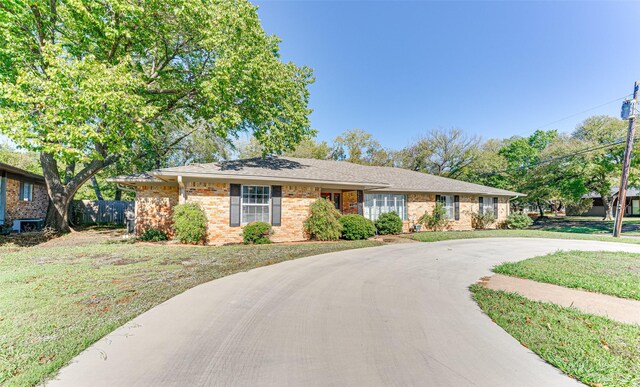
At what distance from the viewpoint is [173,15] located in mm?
10016

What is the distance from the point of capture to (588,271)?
634 cm

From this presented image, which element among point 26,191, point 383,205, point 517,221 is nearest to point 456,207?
point 517,221

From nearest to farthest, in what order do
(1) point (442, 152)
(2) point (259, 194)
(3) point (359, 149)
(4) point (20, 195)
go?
(2) point (259, 194), (4) point (20, 195), (1) point (442, 152), (3) point (359, 149)

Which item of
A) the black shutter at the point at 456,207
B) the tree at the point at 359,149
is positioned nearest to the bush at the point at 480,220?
the black shutter at the point at 456,207

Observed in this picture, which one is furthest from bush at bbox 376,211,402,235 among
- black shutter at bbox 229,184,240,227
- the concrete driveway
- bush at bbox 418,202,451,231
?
the concrete driveway

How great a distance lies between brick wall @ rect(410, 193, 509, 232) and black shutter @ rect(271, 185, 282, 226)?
808cm

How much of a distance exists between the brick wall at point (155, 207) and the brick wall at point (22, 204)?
7785mm

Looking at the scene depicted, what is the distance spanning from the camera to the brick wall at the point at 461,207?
16.2m

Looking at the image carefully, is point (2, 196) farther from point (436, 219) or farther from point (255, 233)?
point (436, 219)

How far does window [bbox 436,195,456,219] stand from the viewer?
1692 cm

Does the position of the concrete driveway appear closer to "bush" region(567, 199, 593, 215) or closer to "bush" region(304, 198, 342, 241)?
"bush" region(304, 198, 342, 241)

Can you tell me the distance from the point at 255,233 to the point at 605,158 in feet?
92.3

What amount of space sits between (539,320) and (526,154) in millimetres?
34987

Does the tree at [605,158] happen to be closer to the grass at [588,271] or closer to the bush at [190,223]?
the grass at [588,271]
